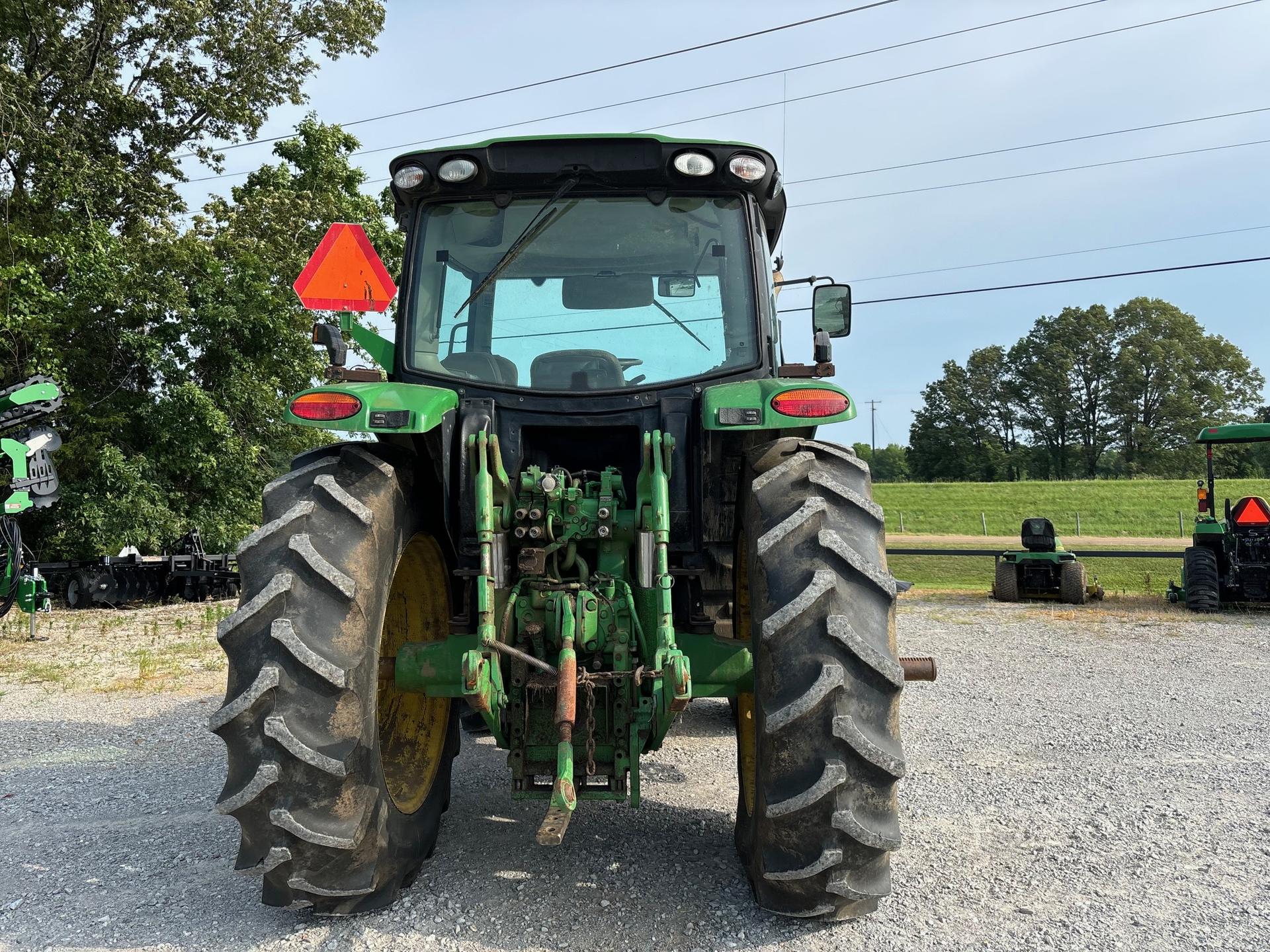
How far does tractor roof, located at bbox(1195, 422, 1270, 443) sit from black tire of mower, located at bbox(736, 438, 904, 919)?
11688 millimetres

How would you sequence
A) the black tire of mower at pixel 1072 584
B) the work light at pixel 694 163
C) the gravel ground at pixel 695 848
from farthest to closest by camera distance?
the black tire of mower at pixel 1072 584 → the work light at pixel 694 163 → the gravel ground at pixel 695 848

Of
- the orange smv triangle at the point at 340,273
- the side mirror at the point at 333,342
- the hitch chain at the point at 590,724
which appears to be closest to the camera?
the hitch chain at the point at 590,724

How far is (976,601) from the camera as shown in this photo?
46.0 ft

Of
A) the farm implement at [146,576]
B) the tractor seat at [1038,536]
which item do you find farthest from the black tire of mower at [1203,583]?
the farm implement at [146,576]

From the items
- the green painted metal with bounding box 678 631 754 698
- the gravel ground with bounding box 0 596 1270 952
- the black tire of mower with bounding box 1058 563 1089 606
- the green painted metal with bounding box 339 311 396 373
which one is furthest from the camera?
the black tire of mower with bounding box 1058 563 1089 606

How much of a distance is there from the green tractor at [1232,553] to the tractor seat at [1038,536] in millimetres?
1723

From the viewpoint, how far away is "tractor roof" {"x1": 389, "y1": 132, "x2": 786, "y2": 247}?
343 centimetres

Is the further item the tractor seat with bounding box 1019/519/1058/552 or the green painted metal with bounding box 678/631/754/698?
the tractor seat with bounding box 1019/519/1058/552

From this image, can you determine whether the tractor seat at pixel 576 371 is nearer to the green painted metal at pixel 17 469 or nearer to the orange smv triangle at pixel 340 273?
the orange smv triangle at pixel 340 273

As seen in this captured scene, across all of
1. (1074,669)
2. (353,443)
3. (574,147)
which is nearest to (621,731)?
(353,443)

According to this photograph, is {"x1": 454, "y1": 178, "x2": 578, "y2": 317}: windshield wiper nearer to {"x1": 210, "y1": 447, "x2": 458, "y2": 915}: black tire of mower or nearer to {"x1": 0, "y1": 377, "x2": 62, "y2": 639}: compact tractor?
{"x1": 210, "y1": 447, "x2": 458, "y2": 915}: black tire of mower

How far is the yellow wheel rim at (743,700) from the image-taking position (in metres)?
3.31

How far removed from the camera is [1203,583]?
12.0 metres

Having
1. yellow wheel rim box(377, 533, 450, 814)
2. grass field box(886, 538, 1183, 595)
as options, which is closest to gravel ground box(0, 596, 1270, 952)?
yellow wheel rim box(377, 533, 450, 814)
